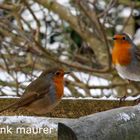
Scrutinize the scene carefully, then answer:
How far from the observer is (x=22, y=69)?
613 cm

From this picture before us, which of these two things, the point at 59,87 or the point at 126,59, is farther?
the point at 126,59

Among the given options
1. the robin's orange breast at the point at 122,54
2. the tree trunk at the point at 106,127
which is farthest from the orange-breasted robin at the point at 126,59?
the tree trunk at the point at 106,127

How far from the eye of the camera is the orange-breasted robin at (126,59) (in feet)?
15.3

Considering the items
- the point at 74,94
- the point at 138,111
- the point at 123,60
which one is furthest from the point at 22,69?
the point at 138,111

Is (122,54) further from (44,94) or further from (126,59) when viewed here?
(44,94)

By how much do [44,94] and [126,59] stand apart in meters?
1.25

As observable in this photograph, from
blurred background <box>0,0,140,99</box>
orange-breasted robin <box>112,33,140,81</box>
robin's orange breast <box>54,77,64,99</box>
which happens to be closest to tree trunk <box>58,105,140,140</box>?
robin's orange breast <box>54,77,64,99</box>

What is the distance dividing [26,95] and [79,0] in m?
2.29

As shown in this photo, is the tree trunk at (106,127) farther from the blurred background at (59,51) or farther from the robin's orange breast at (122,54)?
the blurred background at (59,51)

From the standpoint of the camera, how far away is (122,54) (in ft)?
15.5

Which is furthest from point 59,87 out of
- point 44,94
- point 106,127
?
point 106,127

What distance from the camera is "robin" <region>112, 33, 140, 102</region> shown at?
468 cm

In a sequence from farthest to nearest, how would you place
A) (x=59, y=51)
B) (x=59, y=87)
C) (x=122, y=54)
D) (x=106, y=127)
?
(x=59, y=51)
(x=122, y=54)
(x=59, y=87)
(x=106, y=127)

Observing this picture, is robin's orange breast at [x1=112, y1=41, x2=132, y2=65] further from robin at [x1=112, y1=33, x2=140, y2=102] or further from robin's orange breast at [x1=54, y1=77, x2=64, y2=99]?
robin's orange breast at [x1=54, y1=77, x2=64, y2=99]
